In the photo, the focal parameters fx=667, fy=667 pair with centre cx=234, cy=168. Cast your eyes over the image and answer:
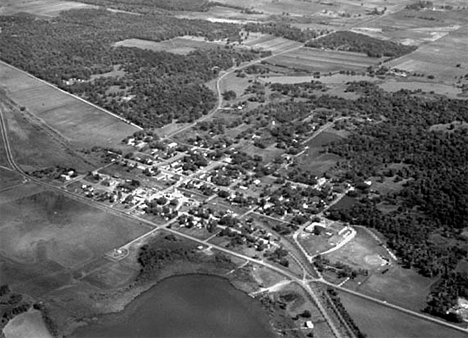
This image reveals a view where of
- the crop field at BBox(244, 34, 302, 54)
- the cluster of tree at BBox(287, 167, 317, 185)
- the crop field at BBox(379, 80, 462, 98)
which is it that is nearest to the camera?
the cluster of tree at BBox(287, 167, 317, 185)

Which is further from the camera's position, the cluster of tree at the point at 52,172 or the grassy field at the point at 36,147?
the grassy field at the point at 36,147

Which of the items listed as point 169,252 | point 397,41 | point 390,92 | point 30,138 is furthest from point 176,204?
point 397,41

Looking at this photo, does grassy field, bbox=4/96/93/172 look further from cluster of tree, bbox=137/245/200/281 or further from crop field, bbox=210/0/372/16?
crop field, bbox=210/0/372/16

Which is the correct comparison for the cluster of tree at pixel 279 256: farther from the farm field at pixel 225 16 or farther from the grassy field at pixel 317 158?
the farm field at pixel 225 16

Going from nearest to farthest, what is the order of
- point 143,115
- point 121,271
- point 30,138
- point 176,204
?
point 121,271, point 176,204, point 30,138, point 143,115

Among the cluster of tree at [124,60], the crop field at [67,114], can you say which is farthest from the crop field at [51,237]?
the cluster of tree at [124,60]

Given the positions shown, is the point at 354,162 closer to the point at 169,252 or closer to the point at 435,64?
Result: the point at 169,252

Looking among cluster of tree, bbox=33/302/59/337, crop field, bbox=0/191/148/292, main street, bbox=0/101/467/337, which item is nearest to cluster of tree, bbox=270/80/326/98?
main street, bbox=0/101/467/337
